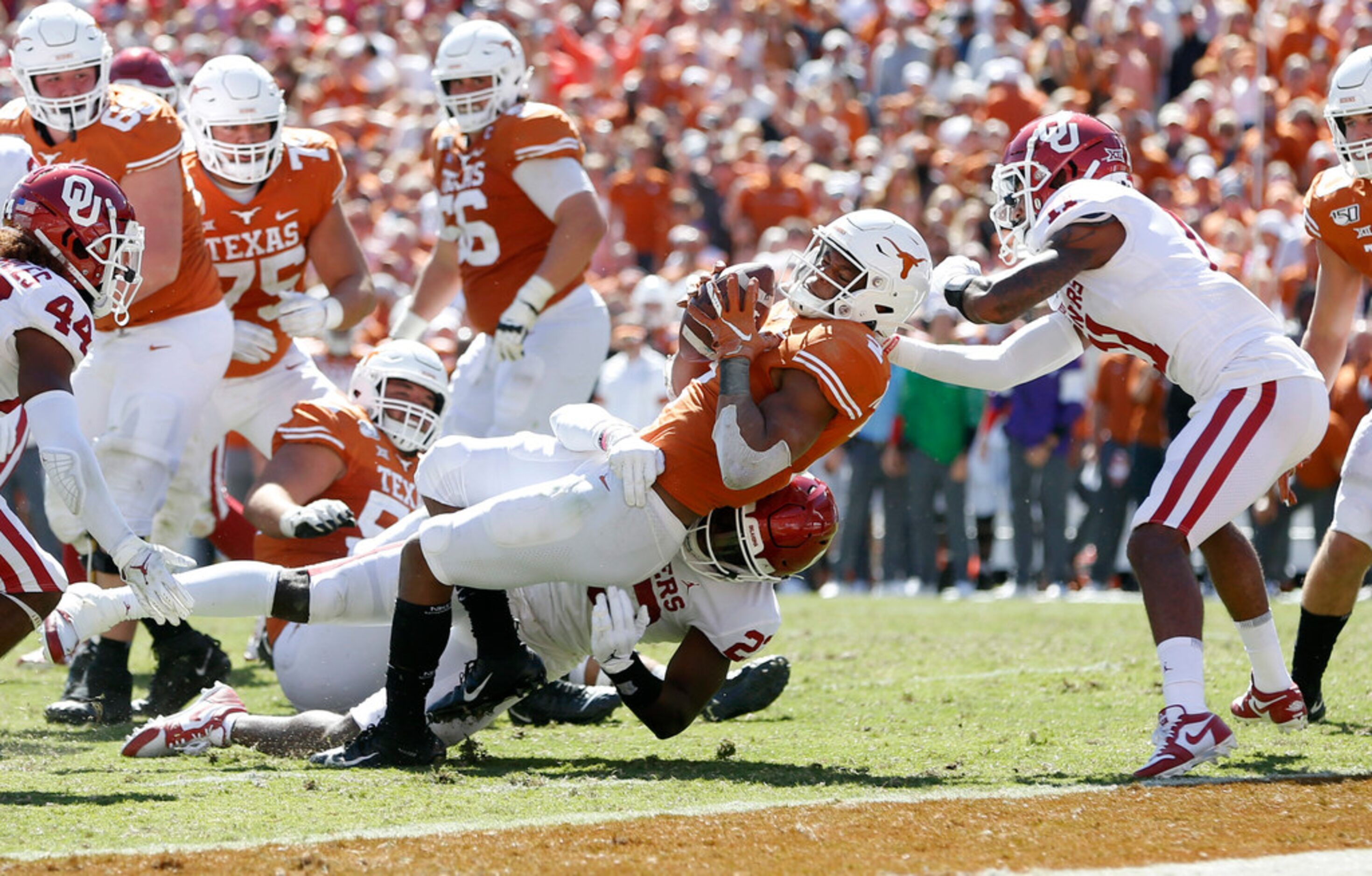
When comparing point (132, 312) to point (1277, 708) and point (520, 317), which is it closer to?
point (520, 317)

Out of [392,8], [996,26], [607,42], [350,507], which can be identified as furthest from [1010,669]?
[392,8]

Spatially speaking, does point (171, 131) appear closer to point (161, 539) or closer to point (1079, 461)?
point (161, 539)

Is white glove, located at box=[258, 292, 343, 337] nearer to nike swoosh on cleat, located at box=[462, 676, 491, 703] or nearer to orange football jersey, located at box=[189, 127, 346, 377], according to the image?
orange football jersey, located at box=[189, 127, 346, 377]

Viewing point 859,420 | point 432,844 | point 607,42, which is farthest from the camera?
point 607,42

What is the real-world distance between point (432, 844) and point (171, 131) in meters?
3.47

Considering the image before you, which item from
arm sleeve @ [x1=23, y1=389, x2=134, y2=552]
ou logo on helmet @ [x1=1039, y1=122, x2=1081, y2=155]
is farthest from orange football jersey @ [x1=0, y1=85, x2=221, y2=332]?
ou logo on helmet @ [x1=1039, y1=122, x2=1081, y2=155]

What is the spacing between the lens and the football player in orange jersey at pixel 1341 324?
17.8 feet

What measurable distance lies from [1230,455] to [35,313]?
308 cm

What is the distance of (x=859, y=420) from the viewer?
14.9ft

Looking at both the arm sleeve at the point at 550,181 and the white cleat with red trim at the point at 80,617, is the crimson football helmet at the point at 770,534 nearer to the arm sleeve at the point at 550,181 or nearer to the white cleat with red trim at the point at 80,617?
the white cleat with red trim at the point at 80,617

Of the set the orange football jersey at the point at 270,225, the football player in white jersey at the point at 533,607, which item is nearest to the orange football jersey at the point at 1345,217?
the football player in white jersey at the point at 533,607

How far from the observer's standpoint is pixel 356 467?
6066 mm

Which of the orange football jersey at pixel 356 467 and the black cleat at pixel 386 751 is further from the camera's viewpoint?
the orange football jersey at pixel 356 467

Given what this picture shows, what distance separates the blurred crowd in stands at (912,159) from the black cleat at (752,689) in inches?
180
